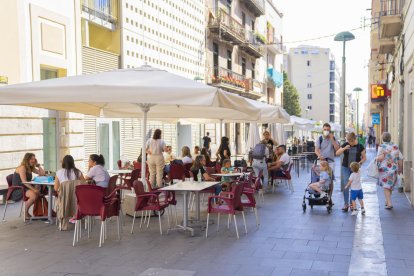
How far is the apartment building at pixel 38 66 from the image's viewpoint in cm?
1208

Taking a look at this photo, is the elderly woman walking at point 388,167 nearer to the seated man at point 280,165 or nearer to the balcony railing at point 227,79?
the seated man at point 280,165

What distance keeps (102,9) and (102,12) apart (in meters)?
0.16

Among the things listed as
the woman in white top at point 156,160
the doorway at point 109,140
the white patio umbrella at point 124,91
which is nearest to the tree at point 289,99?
the doorway at point 109,140

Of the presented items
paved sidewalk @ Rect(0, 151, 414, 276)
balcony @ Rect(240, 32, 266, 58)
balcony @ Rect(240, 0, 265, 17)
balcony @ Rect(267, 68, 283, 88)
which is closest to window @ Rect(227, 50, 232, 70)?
balcony @ Rect(240, 32, 266, 58)

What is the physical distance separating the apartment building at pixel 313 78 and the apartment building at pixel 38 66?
100485 mm

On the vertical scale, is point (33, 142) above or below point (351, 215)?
above

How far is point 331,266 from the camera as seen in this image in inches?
Result: 235

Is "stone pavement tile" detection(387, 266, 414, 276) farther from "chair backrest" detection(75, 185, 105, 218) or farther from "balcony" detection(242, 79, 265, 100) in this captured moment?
"balcony" detection(242, 79, 265, 100)

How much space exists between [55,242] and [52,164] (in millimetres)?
7415

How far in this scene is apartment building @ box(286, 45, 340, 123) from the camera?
379 feet

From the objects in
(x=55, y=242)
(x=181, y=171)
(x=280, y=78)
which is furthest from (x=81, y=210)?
(x=280, y=78)

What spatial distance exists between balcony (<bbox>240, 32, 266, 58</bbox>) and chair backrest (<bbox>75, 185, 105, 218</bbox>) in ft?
87.9

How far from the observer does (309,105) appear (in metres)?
115

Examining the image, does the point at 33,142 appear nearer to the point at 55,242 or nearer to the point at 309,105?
the point at 55,242
